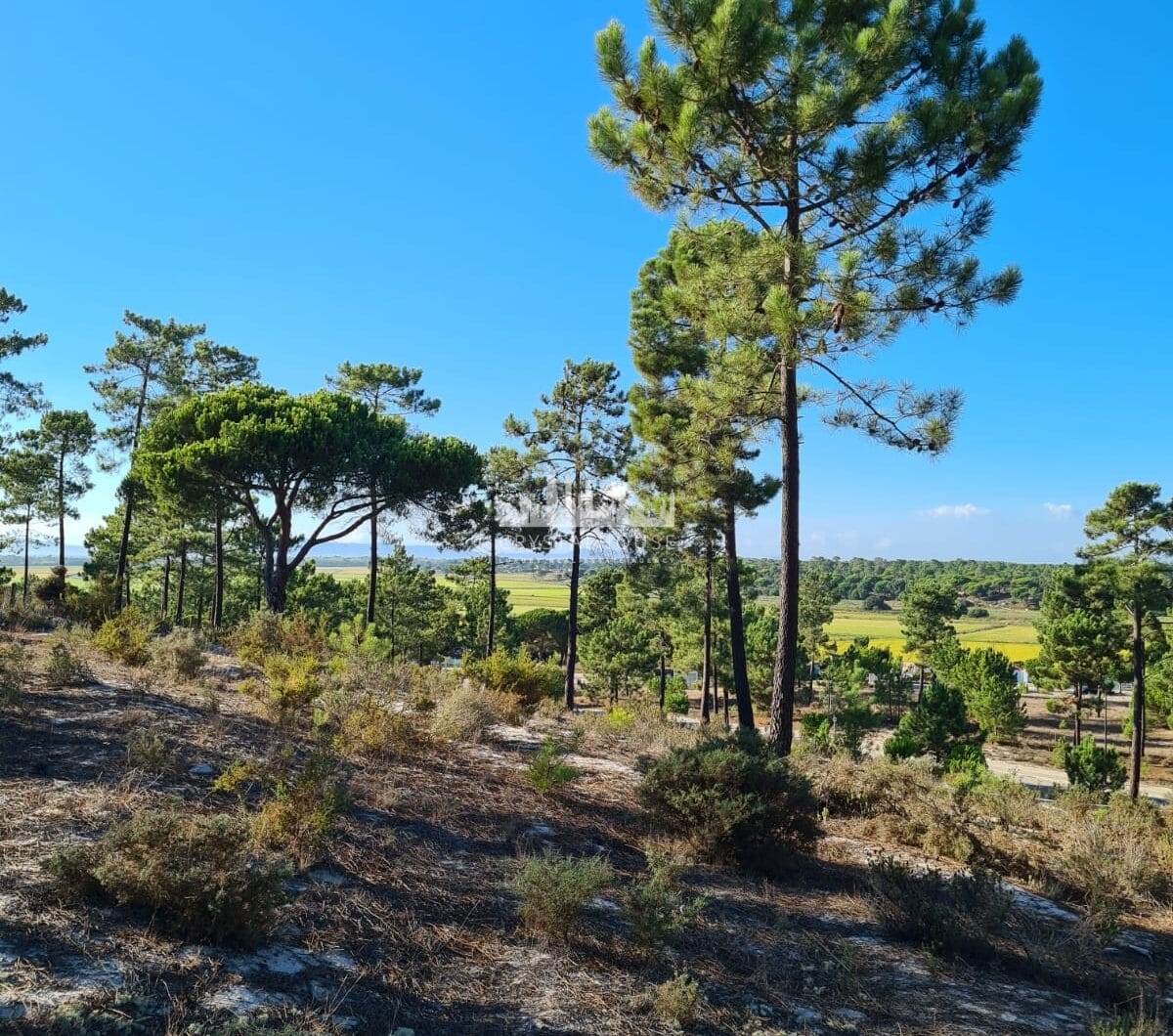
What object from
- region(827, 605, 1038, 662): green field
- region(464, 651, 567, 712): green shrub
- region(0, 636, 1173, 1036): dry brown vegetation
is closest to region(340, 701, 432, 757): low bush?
region(0, 636, 1173, 1036): dry brown vegetation

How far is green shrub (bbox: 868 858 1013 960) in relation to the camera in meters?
4.12

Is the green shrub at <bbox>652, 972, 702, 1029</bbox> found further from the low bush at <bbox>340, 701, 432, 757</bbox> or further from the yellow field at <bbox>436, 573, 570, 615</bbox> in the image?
the yellow field at <bbox>436, 573, 570, 615</bbox>

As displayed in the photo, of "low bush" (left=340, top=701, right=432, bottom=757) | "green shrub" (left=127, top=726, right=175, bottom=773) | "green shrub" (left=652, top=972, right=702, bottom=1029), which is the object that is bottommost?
"green shrub" (left=652, top=972, right=702, bottom=1029)

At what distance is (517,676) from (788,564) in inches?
196

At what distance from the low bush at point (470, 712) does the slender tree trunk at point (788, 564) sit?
11.6ft

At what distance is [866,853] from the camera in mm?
5918

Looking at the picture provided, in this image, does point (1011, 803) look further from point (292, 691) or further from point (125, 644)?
point (125, 644)

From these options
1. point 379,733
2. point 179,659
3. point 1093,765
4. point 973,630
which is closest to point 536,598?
point 973,630

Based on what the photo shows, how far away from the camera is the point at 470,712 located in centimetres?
826

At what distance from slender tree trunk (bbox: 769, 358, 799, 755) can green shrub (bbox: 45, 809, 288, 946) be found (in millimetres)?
6170

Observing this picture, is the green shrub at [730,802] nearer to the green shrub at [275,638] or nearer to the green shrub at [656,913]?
the green shrub at [656,913]

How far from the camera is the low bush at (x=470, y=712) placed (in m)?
7.54

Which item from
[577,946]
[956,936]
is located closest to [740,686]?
[956,936]

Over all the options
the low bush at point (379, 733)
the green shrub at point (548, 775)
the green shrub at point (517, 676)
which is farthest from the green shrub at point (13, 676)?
the green shrub at point (517, 676)
